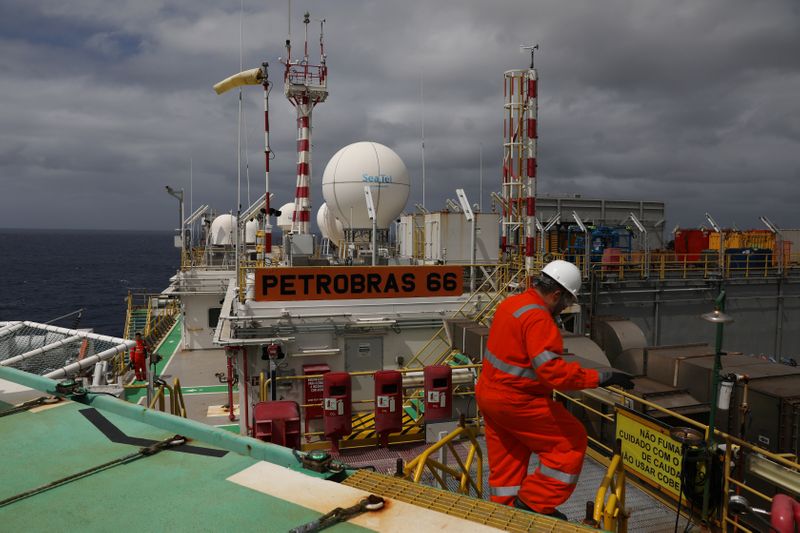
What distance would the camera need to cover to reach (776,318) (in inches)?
890

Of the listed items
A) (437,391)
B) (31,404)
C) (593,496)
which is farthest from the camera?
(437,391)

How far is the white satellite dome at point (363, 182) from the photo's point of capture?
60.3 feet

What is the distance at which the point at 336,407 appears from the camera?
905cm

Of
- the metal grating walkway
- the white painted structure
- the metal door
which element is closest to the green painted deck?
the metal grating walkway

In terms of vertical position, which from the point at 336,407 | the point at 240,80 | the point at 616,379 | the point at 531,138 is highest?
the point at 240,80

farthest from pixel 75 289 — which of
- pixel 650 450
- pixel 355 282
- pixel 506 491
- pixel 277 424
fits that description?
pixel 506 491

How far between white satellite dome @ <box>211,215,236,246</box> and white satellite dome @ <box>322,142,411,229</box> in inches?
833

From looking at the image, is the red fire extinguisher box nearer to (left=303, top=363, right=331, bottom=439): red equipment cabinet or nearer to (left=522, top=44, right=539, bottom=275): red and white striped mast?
(left=303, top=363, right=331, bottom=439): red equipment cabinet

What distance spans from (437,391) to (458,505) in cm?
631

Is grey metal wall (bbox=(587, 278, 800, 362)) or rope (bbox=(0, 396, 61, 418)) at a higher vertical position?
rope (bbox=(0, 396, 61, 418))

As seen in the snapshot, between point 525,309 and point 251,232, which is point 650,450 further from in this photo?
point 251,232

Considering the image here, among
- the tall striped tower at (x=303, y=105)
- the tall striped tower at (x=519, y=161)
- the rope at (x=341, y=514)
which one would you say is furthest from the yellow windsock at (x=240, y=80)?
the rope at (x=341, y=514)

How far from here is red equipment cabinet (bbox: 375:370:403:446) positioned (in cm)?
913

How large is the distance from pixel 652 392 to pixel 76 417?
363 inches
